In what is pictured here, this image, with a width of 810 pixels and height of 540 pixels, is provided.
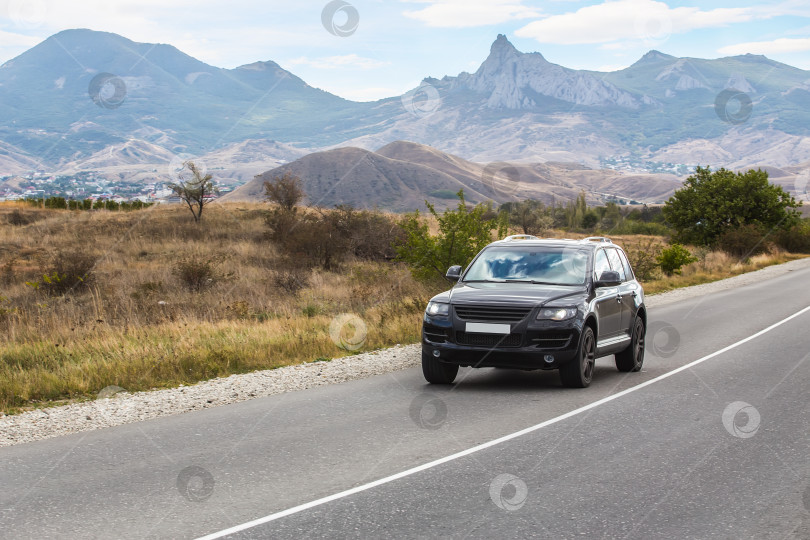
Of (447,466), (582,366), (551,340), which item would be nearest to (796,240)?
(582,366)

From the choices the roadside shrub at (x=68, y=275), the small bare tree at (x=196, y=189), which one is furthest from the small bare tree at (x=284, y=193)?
the roadside shrub at (x=68, y=275)

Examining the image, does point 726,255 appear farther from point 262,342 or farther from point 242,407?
point 242,407

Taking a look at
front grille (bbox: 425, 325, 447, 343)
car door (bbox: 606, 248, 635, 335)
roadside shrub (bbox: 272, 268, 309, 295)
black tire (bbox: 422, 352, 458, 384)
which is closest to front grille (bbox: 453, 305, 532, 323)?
front grille (bbox: 425, 325, 447, 343)

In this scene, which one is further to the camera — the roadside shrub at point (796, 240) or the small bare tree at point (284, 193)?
the roadside shrub at point (796, 240)

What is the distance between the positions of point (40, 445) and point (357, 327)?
829 cm

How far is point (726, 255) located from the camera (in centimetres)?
4250

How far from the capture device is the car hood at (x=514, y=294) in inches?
352

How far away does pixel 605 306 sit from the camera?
9.91 m

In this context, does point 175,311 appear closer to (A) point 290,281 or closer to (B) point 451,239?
(B) point 451,239

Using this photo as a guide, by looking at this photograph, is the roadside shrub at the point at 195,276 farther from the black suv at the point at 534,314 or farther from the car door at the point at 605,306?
the car door at the point at 605,306

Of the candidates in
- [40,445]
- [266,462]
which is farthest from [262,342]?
[266,462]

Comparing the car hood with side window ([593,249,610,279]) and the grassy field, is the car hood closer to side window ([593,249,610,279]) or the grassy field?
side window ([593,249,610,279])

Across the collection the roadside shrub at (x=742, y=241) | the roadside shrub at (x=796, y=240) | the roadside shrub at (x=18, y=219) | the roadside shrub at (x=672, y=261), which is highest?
the roadside shrub at (x=18, y=219)

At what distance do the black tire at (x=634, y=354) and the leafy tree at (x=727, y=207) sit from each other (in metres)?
38.8
